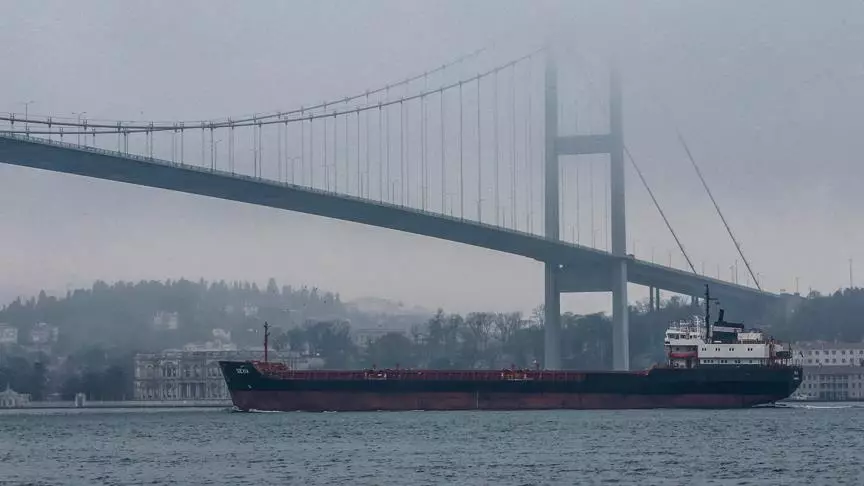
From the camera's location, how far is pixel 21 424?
49.6 meters

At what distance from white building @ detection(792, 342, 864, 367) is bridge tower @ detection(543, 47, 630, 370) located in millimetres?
27810

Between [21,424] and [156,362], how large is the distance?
27.2 m

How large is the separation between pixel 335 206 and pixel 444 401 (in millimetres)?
6834

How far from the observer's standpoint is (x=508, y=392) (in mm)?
51906

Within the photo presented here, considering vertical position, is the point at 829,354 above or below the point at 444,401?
above

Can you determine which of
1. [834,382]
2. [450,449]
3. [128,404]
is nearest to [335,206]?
[450,449]

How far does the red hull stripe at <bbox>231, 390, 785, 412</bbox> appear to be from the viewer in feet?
169

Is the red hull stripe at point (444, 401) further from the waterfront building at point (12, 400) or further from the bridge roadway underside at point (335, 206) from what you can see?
the waterfront building at point (12, 400)

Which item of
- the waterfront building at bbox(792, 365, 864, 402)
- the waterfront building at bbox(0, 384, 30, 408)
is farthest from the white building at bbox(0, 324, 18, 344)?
the waterfront building at bbox(792, 365, 864, 402)

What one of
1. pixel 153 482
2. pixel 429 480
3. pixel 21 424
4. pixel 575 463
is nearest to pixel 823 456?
pixel 575 463

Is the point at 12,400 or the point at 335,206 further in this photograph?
the point at 12,400

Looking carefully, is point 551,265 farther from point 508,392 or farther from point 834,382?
point 834,382

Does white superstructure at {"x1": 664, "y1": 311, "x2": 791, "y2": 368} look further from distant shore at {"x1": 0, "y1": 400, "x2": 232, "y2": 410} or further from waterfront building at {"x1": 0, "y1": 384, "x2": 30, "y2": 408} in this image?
waterfront building at {"x1": 0, "y1": 384, "x2": 30, "y2": 408}

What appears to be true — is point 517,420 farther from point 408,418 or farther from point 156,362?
point 156,362
